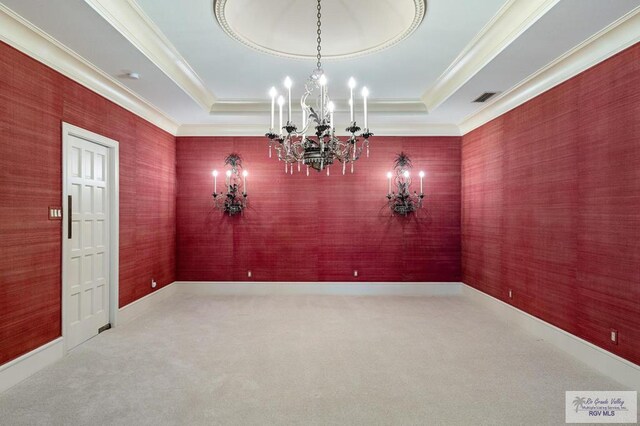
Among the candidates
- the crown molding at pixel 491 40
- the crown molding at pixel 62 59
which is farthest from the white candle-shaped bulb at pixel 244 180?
the crown molding at pixel 491 40

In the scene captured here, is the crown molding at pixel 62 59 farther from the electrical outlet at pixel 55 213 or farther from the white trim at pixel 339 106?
the electrical outlet at pixel 55 213

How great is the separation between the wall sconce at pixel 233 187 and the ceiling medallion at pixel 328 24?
9.15 ft

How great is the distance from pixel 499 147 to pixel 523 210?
1.10 metres

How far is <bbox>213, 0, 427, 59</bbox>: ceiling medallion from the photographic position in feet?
10.2

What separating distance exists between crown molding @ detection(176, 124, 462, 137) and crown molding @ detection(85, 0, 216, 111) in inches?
56.8

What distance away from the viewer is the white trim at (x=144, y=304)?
4484 millimetres

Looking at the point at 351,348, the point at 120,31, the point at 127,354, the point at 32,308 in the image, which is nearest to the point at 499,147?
the point at 351,348

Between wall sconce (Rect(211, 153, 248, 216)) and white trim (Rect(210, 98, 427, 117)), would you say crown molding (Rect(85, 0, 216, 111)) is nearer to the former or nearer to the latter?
white trim (Rect(210, 98, 427, 117))

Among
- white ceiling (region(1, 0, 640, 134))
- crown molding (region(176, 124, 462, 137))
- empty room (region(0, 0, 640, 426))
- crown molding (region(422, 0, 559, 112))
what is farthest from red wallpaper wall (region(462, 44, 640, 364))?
crown molding (region(176, 124, 462, 137))

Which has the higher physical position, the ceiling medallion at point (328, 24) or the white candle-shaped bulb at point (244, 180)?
the ceiling medallion at point (328, 24)

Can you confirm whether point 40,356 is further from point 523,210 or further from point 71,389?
point 523,210

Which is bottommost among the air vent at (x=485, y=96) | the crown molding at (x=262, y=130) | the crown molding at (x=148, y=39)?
the crown molding at (x=262, y=130)

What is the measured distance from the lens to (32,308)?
3.06 meters

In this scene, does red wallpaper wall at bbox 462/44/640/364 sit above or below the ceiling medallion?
below
